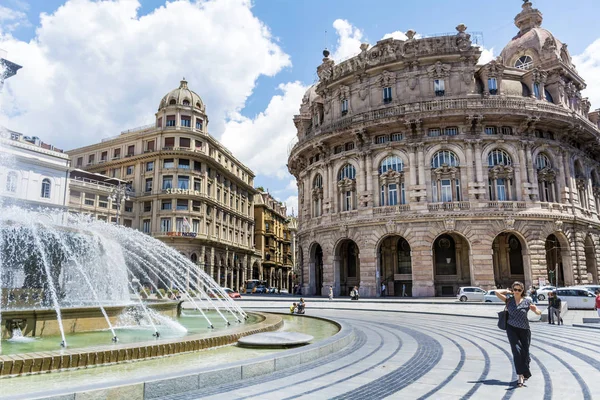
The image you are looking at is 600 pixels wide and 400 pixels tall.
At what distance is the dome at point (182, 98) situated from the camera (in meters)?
58.3

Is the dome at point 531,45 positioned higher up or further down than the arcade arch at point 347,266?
higher up

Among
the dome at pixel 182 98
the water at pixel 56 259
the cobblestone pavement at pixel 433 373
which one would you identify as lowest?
the cobblestone pavement at pixel 433 373

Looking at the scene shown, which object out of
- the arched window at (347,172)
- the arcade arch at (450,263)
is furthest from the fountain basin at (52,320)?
the arcade arch at (450,263)

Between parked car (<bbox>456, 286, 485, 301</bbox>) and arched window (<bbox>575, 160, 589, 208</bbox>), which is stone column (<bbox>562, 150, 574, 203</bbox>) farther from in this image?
parked car (<bbox>456, 286, 485, 301</bbox>)

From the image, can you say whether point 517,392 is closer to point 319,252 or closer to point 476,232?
point 476,232

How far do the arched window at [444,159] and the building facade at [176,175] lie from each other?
3136 cm

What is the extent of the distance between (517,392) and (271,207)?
278 ft

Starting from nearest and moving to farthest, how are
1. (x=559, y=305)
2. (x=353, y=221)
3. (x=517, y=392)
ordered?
(x=517, y=392)
(x=559, y=305)
(x=353, y=221)

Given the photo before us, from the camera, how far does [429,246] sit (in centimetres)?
3481

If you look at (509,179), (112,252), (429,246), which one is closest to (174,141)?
(429,246)

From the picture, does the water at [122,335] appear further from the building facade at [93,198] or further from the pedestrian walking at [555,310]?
the building facade at [93,198]

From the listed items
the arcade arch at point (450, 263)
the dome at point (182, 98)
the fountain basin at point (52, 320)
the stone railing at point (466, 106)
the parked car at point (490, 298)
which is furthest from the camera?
the dome at point (182, 98)

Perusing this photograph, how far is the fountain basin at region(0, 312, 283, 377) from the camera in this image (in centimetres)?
654

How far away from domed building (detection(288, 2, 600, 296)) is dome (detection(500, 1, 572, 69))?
5.61ft
